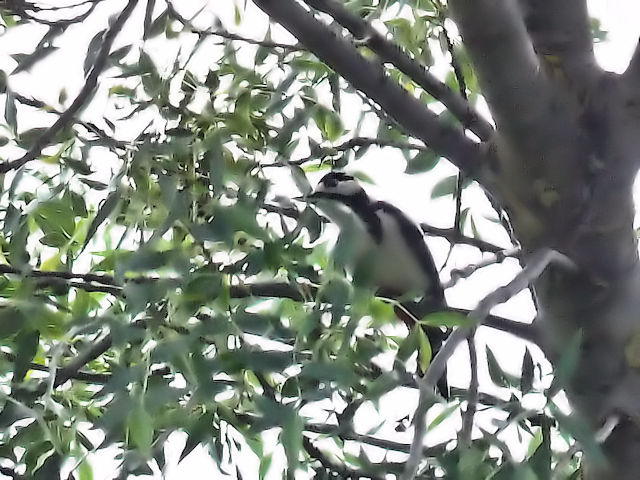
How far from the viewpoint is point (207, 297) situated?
473mm

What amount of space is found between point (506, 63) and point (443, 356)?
0.21 meters

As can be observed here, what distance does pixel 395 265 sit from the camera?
1330mm

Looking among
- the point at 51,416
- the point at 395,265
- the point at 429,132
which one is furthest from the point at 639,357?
the point at 395,265

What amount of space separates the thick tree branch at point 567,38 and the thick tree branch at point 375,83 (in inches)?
3.1

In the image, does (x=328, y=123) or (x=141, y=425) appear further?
(x=328, y=123)

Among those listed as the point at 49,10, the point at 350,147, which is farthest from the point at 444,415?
the point at 49,10

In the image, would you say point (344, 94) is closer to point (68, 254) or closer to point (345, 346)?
point (68, 254)

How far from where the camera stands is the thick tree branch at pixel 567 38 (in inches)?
23.3

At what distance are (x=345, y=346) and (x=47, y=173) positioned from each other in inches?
14.8

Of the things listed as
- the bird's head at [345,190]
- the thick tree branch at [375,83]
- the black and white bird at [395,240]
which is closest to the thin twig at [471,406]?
the thick tree branch at [375,83]

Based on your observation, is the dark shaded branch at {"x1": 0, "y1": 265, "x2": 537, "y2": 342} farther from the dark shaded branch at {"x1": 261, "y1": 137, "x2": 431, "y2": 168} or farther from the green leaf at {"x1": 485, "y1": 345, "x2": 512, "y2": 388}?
the dark shaded branch at {"x1": 261, "y1": 137, "x2": 431, "y2": 168}

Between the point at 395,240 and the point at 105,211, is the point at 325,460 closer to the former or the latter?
the point at 105,211

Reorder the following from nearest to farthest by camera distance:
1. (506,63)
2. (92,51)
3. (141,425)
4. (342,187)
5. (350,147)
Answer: (141,425) < (506,63) < (92,51) < (350,147) < (342,187)

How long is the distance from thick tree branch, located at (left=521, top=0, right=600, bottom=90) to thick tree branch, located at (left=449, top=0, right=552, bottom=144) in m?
0.03
